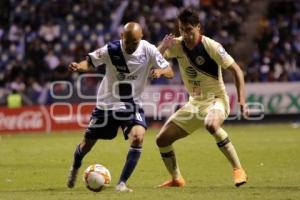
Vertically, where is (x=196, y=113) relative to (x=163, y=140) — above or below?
above

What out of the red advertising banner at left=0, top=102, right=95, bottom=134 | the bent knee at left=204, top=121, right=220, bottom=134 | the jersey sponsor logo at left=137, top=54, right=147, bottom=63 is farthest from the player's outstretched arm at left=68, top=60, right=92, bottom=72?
the red advertising banner at left=0, top=102, right=95, bottom=134

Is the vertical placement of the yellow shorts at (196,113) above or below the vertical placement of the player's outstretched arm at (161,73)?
below

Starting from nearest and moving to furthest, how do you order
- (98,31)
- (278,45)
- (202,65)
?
(202,65), (98,31), (278,45)

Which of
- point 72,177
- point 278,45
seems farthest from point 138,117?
point 278,45

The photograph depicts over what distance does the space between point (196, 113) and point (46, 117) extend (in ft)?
44.2

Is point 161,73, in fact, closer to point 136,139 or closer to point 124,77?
point 124,77

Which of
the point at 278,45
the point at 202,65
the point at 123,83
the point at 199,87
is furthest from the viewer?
the point at 278,45

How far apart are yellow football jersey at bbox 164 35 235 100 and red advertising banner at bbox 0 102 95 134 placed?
12.8 metres

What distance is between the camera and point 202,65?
32.2 feet

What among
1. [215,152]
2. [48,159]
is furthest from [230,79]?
[48,159]

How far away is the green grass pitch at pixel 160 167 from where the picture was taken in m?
9.12

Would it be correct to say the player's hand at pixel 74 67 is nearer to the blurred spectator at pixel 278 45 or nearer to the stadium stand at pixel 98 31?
the stadium stand at pixel 98 31

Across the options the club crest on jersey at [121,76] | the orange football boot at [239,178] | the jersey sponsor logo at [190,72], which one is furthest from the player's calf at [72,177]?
the orange football boot at [239,178]

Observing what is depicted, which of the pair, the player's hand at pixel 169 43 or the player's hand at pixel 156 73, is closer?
the player's hand at pixel 156 73
